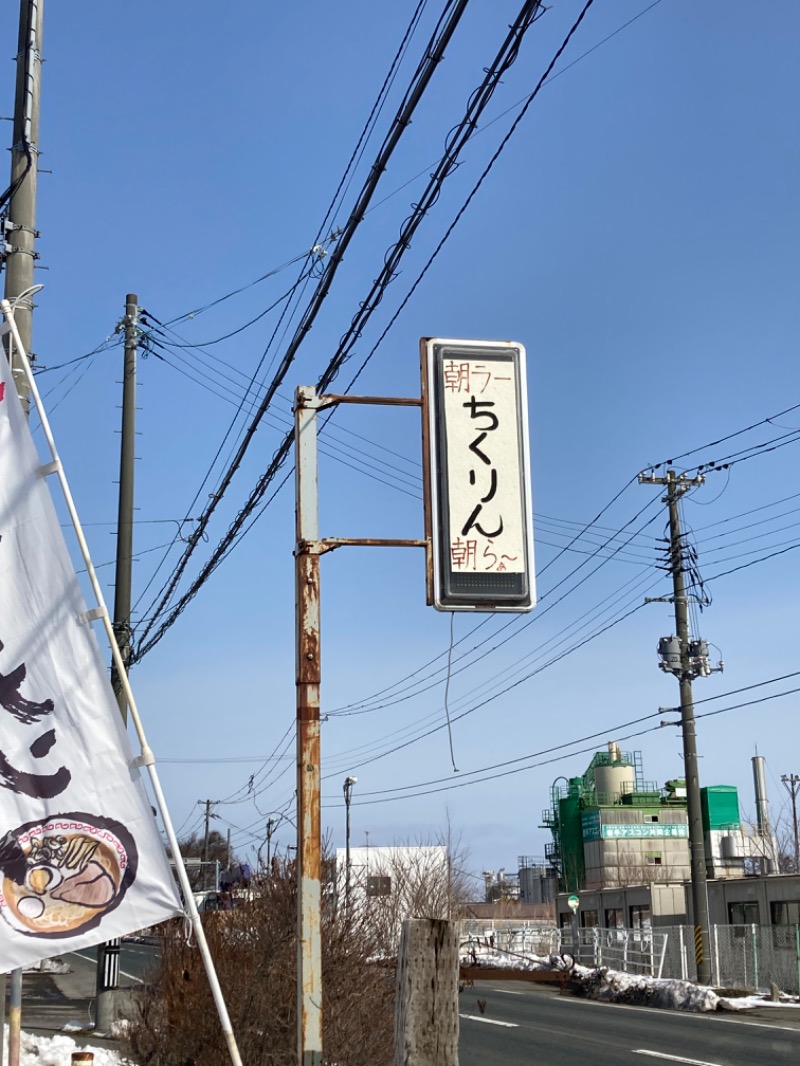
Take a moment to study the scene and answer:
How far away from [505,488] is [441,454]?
1.32 ft

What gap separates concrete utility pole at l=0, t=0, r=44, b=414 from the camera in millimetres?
9773

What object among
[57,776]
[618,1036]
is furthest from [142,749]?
[618,1036]

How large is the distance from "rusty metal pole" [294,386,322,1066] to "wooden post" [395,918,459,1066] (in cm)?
79

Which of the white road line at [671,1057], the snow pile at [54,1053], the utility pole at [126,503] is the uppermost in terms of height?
the utility pole at [126,503]

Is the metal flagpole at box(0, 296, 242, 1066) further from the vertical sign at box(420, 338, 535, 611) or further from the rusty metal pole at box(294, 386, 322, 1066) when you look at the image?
the vertical sign at box(420, 338, 535, 611)

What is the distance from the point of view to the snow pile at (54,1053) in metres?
12.7

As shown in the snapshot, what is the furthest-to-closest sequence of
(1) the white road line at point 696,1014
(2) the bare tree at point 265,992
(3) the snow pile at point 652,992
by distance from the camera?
(3) the snow pile at point 652,992
(1) the white road line at point 696,1014
(2) the bare tree at point 265,992

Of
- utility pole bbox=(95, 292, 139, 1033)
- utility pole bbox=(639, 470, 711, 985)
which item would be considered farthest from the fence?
utility pole bbox=(95, 292, 139, 1033)

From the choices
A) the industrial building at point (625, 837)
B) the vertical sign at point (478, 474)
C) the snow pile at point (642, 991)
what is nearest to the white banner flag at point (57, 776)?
the vertical sign at point (478, 474)

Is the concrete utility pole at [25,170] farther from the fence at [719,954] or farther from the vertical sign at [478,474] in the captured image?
the fence at [719,954]

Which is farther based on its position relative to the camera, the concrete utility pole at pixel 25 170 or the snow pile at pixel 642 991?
the snow pile at pixel 642 991

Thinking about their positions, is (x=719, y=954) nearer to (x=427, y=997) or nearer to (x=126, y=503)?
(x=126, y=503)

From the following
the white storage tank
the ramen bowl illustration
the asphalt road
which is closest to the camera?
the ramen bowl illustration

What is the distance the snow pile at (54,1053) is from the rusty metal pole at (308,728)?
721 cm
